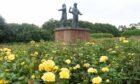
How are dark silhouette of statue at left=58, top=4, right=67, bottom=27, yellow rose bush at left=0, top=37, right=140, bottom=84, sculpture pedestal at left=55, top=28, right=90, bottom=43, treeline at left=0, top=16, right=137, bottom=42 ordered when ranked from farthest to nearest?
treeline at left=0, top=16, right=137, bottom=42, dark silhouette of statue at left=58, top=4, right=67, bottom=27, sculpture pedestal at left=55, top=28, right=90, bottom=43, yellow rose bush at left=0, top=37, right=140, bottom=84

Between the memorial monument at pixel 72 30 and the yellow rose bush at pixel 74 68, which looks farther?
the memorial monument at pixel 72 30

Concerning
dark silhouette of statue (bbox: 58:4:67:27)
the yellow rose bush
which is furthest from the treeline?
the yellow rose bush

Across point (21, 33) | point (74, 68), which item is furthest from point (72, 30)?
point (74, 68)

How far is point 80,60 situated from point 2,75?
6.34 ft

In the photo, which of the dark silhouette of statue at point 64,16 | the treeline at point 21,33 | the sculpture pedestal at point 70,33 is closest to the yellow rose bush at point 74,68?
the sculpture pedestal at point 70,33

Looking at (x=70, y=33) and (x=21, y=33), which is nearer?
(x=70, y=33)

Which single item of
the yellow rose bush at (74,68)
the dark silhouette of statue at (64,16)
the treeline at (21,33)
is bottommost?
the treeline at (21,33)

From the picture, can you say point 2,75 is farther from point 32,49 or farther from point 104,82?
point 32,49

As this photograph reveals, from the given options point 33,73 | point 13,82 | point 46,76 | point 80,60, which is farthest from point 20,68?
point 80,60

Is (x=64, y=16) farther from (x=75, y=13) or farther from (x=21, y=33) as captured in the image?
(x=21, y=33)

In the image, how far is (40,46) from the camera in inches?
254

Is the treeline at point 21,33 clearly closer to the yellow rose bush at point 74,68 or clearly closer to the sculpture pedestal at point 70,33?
the sculpture pedestal at point 70,33

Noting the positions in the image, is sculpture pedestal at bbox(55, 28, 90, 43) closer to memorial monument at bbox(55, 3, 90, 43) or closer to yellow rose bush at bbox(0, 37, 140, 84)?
memorial monument at bbox(55, 3, 90, 43)

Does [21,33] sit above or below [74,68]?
below
